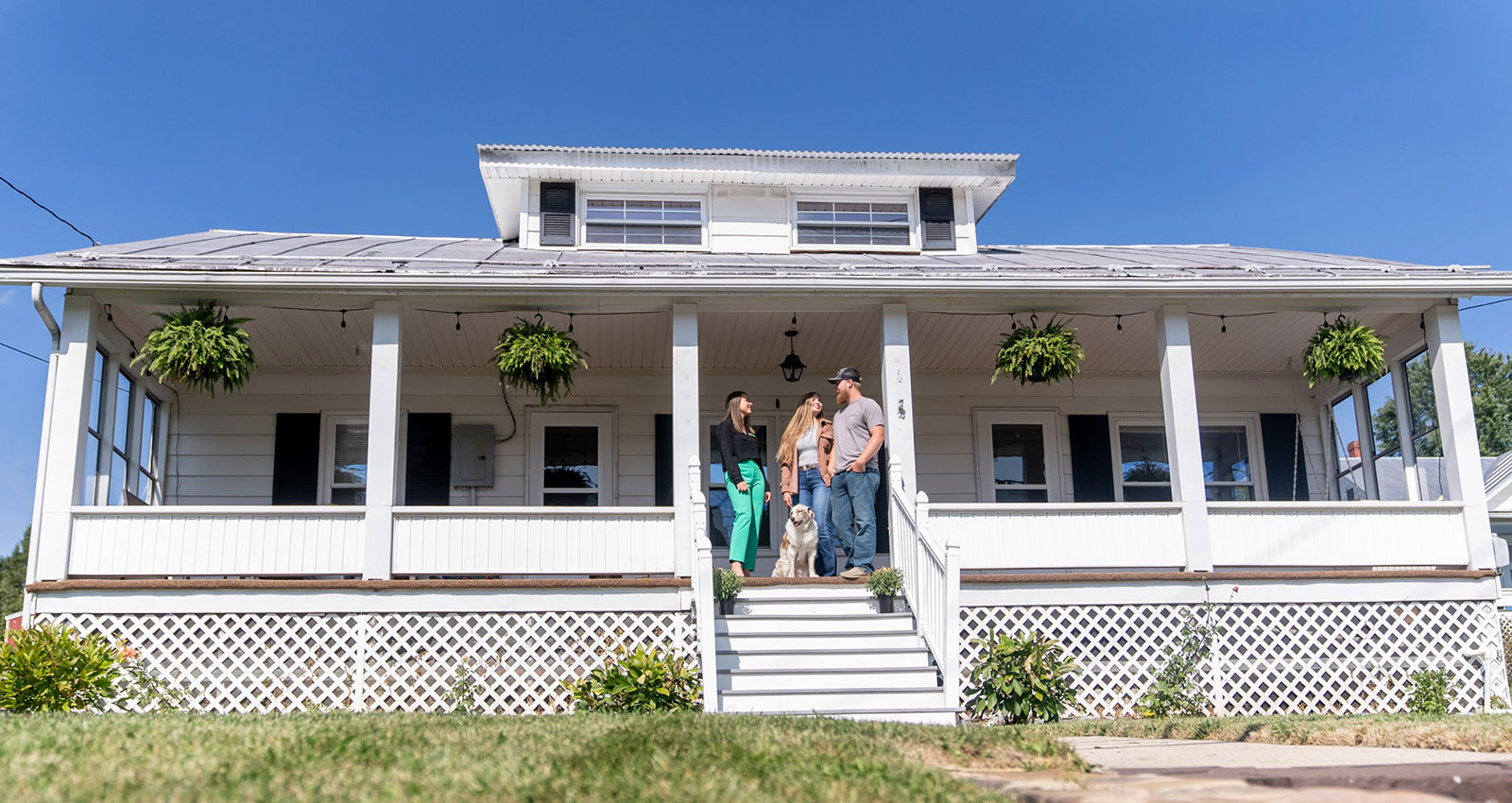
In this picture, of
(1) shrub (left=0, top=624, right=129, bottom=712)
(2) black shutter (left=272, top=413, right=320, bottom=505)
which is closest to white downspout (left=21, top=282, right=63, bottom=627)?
(1) shrub (left=0, top=624, right=129, bottom=712)

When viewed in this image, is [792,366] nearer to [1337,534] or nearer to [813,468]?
[813,468]

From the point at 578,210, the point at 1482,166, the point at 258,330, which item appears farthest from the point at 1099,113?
the point at 1482,166

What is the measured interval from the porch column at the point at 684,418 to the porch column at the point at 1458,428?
5836 mm

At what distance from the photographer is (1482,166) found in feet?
199

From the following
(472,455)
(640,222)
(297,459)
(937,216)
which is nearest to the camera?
(297,459)

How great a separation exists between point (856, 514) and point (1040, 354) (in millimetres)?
1996

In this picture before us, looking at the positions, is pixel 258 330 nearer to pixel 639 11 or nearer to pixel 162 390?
pixel 162 390

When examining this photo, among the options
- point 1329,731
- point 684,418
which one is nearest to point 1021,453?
point 684,418

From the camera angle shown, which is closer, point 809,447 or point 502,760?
point 502,760

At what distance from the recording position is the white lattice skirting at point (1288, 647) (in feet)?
28.1

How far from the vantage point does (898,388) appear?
930 cm

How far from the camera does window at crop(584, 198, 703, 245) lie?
38.8 feet

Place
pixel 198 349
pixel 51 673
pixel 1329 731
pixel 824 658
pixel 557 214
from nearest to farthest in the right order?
pixel 1329 731 < pixel 51 673 < pixel 824 658 < pixel 198 349 < pixel 557 214

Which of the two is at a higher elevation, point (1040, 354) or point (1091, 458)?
point (1040, 354)
